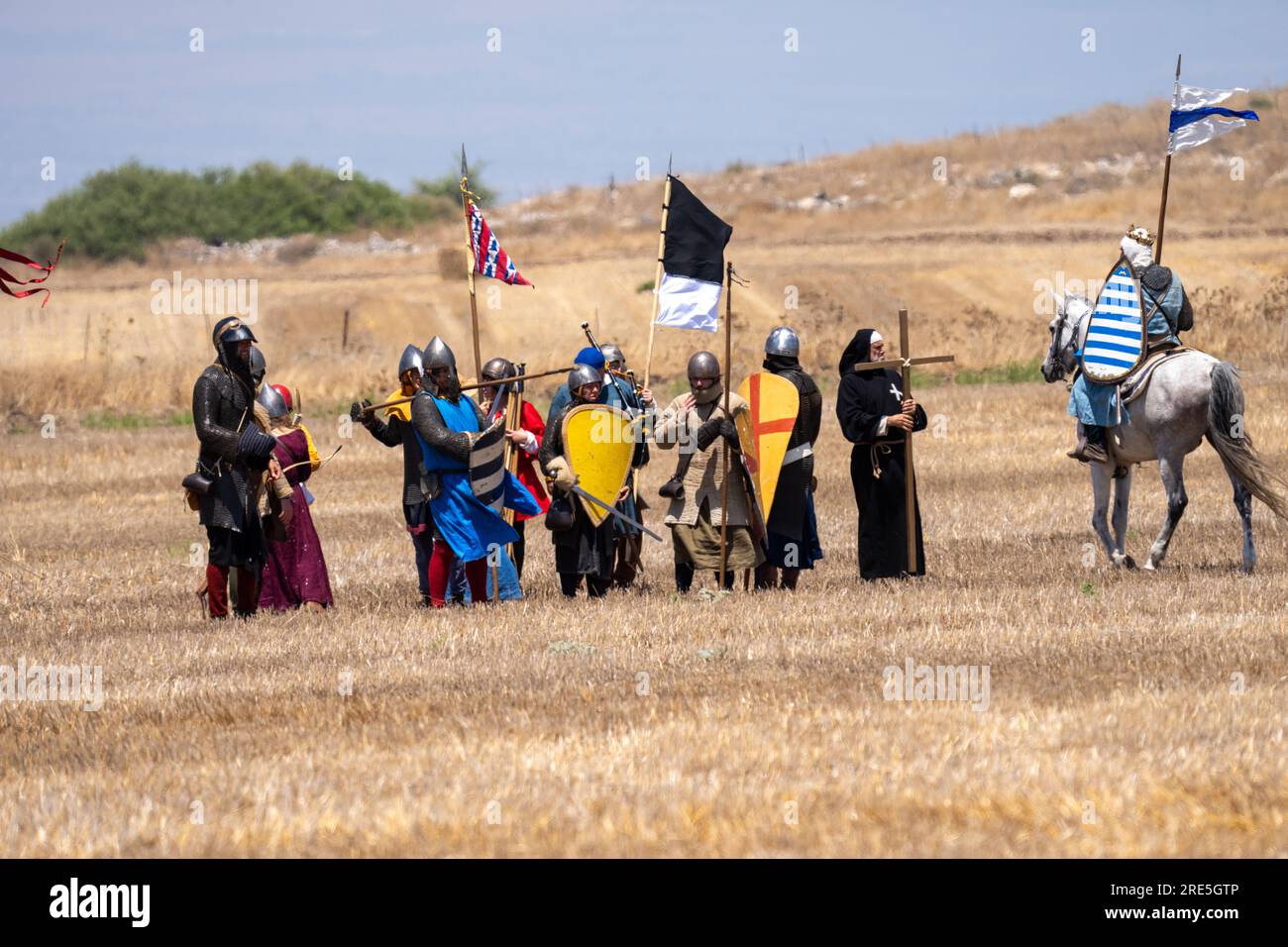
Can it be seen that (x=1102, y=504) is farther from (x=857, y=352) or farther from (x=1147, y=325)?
(x=857, y=352)

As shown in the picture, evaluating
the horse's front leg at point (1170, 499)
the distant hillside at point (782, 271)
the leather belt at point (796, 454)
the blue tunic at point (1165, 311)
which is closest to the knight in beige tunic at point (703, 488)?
the leather belt at point (796, 454)

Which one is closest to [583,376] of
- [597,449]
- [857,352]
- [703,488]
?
[597,449]

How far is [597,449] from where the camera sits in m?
12.5

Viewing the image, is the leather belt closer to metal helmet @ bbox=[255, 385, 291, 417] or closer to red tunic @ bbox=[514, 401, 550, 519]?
red tunic @ bbox=[514, 401, 550, 519]

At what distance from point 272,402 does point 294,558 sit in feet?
3.51

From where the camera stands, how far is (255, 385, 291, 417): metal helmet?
12.7 metres

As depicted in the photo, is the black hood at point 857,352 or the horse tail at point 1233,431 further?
the black hood at point 857,352


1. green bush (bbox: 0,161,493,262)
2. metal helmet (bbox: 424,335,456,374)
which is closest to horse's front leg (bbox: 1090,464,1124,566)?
metal helmet (bbox: 424,335,456,374)

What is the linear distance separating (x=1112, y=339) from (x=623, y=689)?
5386 millimetres

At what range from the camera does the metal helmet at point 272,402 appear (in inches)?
499

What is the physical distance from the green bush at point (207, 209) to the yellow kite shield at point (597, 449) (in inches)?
2262

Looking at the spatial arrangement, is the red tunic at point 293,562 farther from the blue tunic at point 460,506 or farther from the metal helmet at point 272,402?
the blue tunic at point 460,506

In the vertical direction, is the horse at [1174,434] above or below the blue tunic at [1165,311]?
below

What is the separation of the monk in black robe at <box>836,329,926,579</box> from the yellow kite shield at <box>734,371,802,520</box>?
1.44 feet
